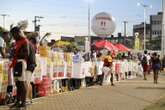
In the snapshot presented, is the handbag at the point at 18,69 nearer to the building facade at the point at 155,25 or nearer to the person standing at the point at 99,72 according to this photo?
the person standing at the point at 99,72

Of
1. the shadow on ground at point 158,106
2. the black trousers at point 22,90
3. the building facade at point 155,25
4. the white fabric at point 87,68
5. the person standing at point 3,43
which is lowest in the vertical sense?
the shadow on ground at point 158,106

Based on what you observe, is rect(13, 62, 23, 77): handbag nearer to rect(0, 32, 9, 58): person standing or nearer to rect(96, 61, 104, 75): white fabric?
rect(0, 32, 9, 58): person standing

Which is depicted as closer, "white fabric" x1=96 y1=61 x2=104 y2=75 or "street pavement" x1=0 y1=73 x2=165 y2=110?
"street pavement" x1=0 y1=73 x2=165 y2=110

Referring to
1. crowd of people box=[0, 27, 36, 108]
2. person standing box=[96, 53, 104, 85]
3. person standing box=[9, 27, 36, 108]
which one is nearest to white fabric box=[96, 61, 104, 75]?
person standing box=[96, 53, 104, 85]

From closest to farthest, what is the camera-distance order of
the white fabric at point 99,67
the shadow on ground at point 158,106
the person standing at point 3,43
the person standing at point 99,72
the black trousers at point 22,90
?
the black trousers at point 22,90
the person standing at point 3,43
the shadow on ground at point 158,106
the person standing at point 99,72
the white fabric at point 99,67

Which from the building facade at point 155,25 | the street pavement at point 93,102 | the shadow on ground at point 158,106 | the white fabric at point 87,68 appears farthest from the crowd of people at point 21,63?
the building facade at point 155,25

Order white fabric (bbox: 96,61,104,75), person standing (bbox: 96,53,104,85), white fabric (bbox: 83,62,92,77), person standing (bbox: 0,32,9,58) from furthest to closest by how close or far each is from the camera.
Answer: white fabric (bbox: 96,61,104,75) < person standing (bbox: 96,53,104,85) < white fabric (bbox: 83,62,92,77) < person standing (bbox: 0,32,9,58)

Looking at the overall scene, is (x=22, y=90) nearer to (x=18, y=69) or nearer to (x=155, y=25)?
(x=18, y=69)

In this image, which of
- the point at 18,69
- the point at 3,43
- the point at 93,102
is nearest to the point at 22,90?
the point at 18,69

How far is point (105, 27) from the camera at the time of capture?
95.5 feet

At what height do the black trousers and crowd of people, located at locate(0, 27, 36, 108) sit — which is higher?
crowd of people, located at locate(0, 27, 36, 108)

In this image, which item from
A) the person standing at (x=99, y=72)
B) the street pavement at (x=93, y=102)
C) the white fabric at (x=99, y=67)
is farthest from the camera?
the white fabric at (x=99, y=67)

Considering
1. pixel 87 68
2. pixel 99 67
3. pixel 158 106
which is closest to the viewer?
pixel 158 106

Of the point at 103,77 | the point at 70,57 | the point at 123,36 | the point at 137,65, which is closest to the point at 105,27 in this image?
the point at 103,77
